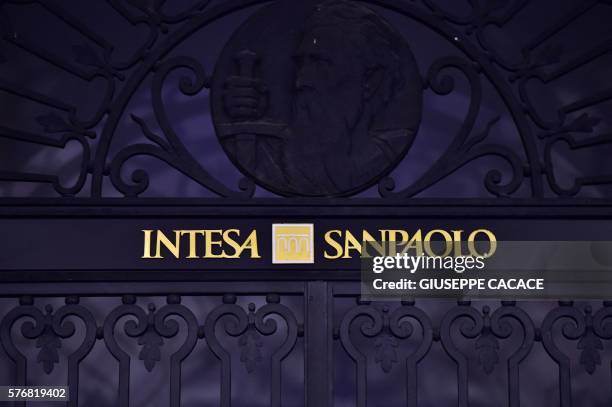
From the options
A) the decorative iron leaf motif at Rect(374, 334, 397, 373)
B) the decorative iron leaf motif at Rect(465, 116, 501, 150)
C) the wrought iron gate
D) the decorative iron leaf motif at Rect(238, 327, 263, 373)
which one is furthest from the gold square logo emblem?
the decorative iron leaf motif at Rect(465, 116, 501, 150)

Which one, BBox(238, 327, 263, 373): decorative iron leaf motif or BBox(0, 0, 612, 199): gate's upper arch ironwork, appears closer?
BBox(238, 327, 263, 373): decorative iron leaf motif

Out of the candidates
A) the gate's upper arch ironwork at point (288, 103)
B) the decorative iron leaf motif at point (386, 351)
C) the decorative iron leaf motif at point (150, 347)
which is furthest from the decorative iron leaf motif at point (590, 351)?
the decorative iron leaf motif at point (150, 347)

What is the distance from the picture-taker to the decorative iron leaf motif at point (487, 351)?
586cm

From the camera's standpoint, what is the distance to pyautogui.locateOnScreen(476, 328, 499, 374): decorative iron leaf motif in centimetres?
586

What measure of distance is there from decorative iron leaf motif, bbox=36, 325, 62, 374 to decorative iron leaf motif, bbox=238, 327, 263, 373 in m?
0.91

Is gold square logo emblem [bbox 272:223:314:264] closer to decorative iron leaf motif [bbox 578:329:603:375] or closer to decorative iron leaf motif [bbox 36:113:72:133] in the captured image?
decorative iron leaf motif [bbox 36:113:72:133]

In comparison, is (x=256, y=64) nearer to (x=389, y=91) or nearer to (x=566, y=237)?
(x=389, y=91)

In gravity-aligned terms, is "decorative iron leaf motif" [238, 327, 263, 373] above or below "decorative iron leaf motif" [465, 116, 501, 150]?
below

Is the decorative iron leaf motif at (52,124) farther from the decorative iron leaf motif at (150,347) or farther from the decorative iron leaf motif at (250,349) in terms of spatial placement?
the decorative iron leaf motif at (250,349)

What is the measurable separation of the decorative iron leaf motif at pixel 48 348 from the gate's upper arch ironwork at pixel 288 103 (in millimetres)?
719

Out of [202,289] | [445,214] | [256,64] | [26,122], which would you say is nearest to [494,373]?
[445,214]

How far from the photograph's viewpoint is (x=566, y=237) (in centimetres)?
601

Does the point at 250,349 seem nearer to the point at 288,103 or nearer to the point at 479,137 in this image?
the point at 288,103

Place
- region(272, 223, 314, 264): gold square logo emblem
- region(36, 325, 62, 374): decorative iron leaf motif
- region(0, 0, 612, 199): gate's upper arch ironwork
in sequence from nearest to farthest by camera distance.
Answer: region(36, 325, 62, 374): decorative iron leaf motif
region(272, 223, 314, 264): gold square logo emblem
region(0, 0, 612, 199): gate's upper arch ironwork
